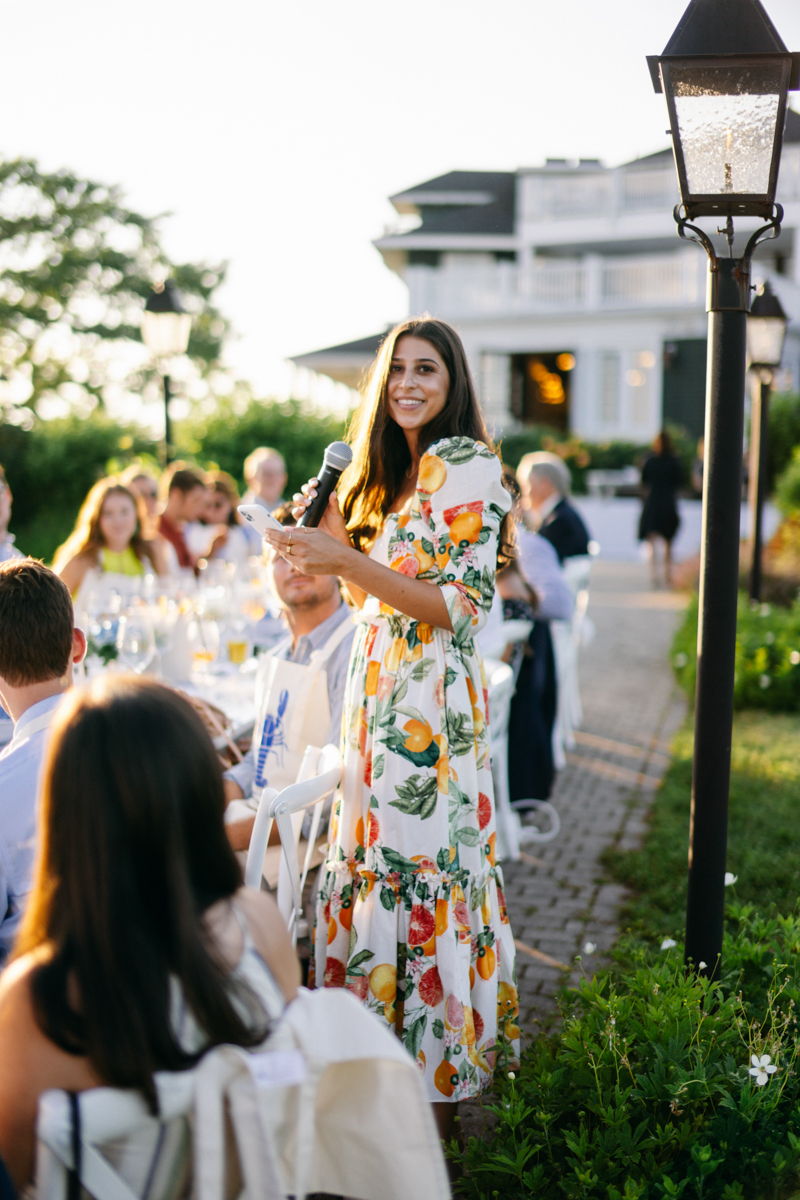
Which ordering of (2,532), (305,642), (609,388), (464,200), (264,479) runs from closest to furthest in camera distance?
(305,642)
(2,532)
(264,479)
(609,388)
(464,200)

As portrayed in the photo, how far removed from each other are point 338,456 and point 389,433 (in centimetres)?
32

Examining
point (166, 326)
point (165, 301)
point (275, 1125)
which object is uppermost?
point (165, 301)

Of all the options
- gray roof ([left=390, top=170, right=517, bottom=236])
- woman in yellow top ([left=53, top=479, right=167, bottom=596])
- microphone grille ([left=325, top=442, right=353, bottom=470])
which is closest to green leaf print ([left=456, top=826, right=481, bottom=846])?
microphone grille ([left=325, top=442, right=353, bottom=470])

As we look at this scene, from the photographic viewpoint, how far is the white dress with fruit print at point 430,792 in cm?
237

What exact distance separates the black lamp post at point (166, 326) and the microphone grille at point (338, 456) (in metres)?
7.02

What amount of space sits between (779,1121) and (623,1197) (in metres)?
0.44

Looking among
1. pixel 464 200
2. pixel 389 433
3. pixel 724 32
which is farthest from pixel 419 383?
pixel 464 200

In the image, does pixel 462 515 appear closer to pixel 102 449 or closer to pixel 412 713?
pixel 412 713

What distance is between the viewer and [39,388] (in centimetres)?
2494

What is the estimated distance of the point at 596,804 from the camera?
577 cm

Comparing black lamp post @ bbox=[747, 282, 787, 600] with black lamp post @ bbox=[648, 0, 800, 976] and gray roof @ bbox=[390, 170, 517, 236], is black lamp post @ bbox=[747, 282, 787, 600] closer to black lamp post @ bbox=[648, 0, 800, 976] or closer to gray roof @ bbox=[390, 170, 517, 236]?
black lamp post @ bbox=[648, 0, 800, 976]

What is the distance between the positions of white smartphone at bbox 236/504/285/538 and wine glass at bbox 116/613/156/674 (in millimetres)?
1539

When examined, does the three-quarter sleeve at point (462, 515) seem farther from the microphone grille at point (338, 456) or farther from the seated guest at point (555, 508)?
the seated guest at point (555, 508)

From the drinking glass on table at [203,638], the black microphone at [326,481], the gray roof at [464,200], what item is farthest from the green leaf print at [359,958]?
the gray roof at [464,200]
